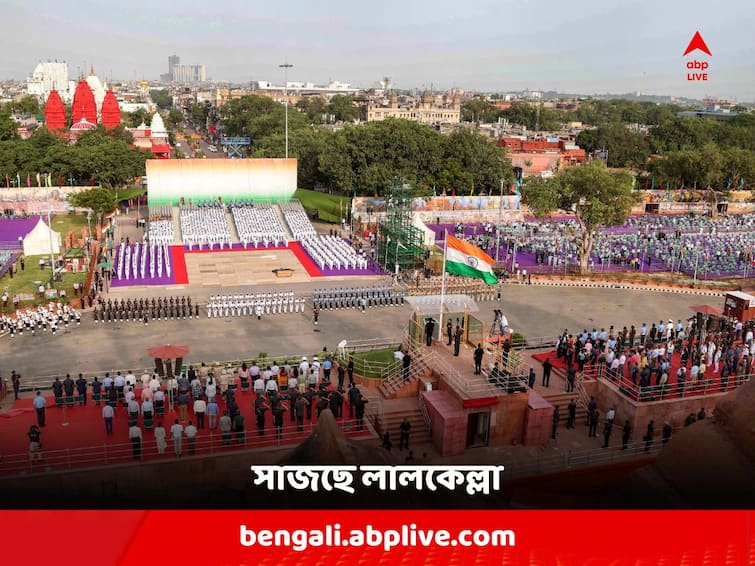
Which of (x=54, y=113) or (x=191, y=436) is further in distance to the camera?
(x=54, y=113)

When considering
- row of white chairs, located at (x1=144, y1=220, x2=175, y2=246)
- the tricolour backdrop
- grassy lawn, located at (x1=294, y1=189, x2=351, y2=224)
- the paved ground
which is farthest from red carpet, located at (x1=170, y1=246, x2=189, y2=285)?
grassy lawn, located at (x1=294, y1=189, x2=351, y2=224)

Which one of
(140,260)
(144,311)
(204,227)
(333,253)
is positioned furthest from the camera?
(204,227)

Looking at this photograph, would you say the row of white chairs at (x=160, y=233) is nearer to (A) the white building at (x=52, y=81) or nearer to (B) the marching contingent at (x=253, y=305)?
(B) the marching contingent at (x=253, y=305)

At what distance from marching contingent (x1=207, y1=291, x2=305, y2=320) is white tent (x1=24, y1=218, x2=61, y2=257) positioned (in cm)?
1185

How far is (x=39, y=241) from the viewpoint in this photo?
103 feet

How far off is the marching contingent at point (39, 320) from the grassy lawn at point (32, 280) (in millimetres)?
2248

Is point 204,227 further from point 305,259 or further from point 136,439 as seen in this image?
point 136,439

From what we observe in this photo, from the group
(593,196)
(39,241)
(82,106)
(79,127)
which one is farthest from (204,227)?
(82,106)

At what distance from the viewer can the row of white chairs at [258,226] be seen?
35.0m

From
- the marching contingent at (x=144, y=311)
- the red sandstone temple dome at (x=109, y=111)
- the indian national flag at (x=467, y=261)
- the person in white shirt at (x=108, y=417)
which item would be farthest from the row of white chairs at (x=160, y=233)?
the red sandstone temple dome at (x=109, y=111)

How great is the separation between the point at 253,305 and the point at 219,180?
19.9 m
